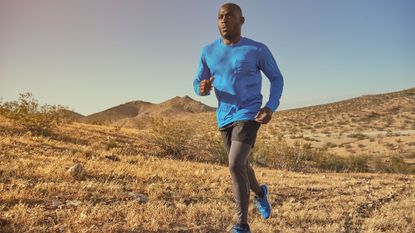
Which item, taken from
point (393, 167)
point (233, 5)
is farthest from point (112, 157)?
point (393, 167)

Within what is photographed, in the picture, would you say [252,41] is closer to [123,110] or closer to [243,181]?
[243,181]

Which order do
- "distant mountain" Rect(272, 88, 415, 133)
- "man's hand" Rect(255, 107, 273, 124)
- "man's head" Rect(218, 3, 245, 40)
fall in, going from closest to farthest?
"man's hand" Rect(255, 107, 273, 124) → "man's head" Rect(218, 3, 245, 40) → "distant mountain" Rect(272, 88, 415, 133)

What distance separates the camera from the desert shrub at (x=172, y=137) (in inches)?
617

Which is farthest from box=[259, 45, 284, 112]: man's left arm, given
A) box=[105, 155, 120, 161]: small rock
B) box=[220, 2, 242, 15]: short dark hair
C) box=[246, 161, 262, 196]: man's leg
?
box=[105, 155, 120, 161]: small rock

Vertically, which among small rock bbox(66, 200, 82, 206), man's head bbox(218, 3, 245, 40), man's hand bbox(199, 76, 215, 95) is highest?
man's head bbox(218, 3, 245, 40)

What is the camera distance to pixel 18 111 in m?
15.7

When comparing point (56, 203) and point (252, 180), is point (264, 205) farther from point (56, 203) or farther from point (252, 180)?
point (56, 203)

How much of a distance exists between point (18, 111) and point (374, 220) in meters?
13.3

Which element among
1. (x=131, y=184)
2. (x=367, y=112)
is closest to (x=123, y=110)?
(x=367, y=112)

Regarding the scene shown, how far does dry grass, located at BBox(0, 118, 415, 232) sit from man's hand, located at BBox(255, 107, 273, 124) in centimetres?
143

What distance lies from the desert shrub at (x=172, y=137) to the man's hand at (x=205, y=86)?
1084 cm

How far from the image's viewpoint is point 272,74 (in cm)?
454

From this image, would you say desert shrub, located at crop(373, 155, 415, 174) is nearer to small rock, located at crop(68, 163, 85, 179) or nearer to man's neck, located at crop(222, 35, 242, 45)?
small rock, located at crop(68, 163, 85, 179)

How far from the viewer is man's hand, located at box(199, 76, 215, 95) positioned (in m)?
4.39
